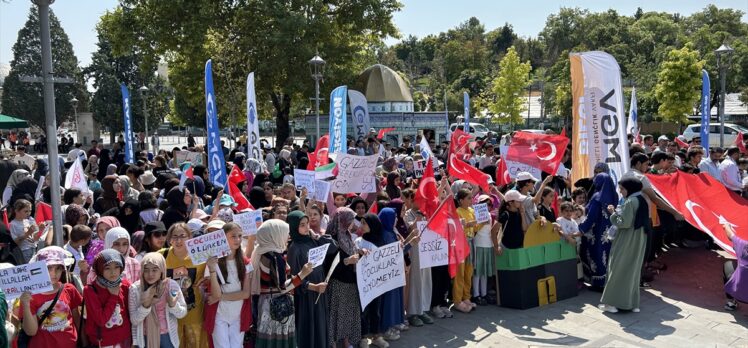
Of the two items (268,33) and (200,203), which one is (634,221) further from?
(268,33)

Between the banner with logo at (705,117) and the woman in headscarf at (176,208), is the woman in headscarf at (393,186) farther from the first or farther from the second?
the banner with logo at (705,117)

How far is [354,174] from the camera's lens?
8.95m

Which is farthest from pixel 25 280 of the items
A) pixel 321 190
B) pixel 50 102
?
pixel 321 190

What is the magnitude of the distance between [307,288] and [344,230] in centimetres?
73

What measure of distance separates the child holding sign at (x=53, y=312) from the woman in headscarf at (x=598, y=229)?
650 centimetres

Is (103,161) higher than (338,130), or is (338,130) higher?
(338,130)

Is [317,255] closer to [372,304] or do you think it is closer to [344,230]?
[344,230]

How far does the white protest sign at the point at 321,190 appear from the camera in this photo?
7957 millimetres

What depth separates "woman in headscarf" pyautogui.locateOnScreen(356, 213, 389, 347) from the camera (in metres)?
6.27

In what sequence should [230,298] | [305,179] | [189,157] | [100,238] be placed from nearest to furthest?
[230,298]
[100,238]
[305,179]
[189,157]

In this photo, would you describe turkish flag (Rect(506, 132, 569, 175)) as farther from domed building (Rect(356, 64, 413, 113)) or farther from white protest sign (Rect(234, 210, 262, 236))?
domed building (Rect(356, 64, 413, 113))

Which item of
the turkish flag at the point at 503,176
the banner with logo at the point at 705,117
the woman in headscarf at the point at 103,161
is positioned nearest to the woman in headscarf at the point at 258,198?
the turkish flag at the point at 503,176

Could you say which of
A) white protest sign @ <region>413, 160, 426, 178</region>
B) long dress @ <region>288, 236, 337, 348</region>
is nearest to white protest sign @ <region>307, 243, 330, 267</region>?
long dress @ <region>288, 236, 337, 348</region>

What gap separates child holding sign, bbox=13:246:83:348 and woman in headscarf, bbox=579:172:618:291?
6500 mm
